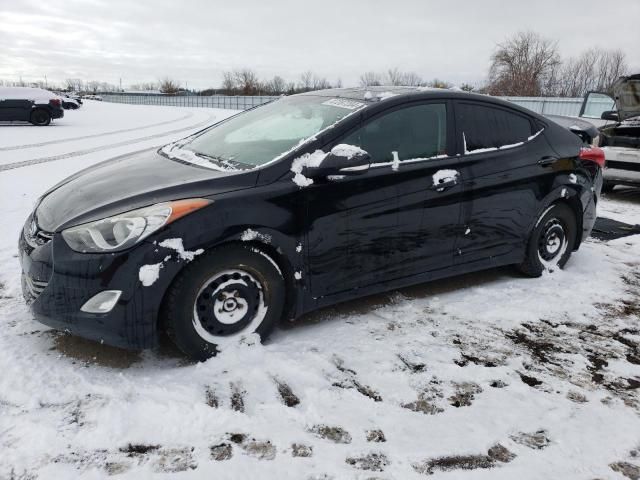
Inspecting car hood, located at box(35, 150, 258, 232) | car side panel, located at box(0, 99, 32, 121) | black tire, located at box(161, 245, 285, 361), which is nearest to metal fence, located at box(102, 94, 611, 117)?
car hood, located at box(35, 150, 258, 232)

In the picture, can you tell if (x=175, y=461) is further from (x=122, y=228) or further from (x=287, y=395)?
(x=122, y=228)

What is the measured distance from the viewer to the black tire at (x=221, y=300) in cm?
283

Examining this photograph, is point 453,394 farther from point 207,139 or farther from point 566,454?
point 207,139

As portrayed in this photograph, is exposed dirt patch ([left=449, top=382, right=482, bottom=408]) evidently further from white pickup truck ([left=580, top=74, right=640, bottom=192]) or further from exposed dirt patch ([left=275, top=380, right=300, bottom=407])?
white pickup truck ([left=580, top=74, right=640, bottom=192])

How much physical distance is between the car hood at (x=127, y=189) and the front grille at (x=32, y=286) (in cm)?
30

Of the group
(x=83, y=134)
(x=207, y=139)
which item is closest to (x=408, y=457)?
(x=207, y=139)

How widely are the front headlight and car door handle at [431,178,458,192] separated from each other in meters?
1.72

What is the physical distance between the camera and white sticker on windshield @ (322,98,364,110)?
356 centimetres

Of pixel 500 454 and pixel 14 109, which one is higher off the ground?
pixel 14 109

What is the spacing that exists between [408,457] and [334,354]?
0.94 meters

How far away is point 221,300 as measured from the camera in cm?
298

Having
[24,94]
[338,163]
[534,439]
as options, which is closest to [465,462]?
[534,439]

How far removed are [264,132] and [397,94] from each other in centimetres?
98

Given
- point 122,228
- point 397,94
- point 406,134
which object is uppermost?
point 397,94
